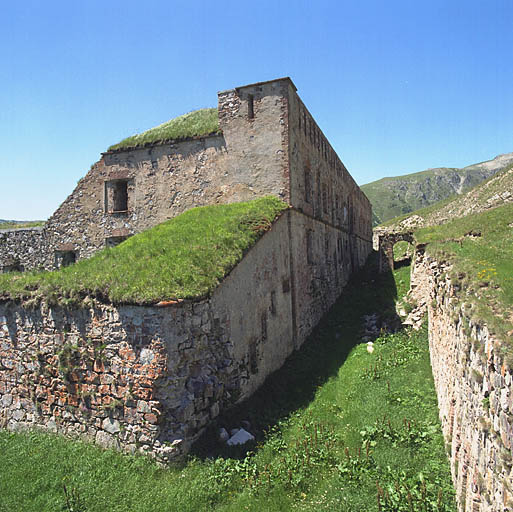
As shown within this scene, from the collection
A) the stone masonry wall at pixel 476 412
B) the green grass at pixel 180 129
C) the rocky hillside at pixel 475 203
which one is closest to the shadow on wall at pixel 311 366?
the stone masonry wall at pixel 476 412

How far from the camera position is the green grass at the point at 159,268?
7711 millimetres

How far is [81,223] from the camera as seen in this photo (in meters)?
16.3

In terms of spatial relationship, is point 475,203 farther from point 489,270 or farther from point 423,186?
point 423,186

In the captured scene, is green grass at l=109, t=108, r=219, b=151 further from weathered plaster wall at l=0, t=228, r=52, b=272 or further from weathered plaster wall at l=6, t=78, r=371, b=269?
→ weathered plaster wall at l=0, t=228, r=52, b=272


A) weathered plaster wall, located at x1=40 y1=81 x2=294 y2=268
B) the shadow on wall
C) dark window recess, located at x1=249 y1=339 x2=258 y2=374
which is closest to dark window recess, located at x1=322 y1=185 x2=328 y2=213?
the shadow on wall

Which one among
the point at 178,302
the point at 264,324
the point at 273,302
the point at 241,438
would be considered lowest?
the point at 241,438

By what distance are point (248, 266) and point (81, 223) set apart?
962 cm

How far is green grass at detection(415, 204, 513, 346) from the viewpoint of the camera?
5.05 meters

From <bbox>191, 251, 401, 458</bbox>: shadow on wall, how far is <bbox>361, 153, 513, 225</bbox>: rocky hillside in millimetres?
128600

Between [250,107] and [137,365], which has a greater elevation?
[250,107]

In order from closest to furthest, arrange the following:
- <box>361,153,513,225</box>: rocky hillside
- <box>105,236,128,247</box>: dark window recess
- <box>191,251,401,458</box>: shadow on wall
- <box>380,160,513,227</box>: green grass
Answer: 1. <box>191,251,401,458</box>: shadow on wall
2. <box>105,236,128,247</box>: dark window recess
3. <box>380,160,513,227</box>: green grass
4. <box>361,153,513,225</box>: rocky hillside

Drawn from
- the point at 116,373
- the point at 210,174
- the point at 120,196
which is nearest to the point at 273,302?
the point at 116,373

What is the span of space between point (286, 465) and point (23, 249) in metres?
15.6

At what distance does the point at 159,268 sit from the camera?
8.21 m
